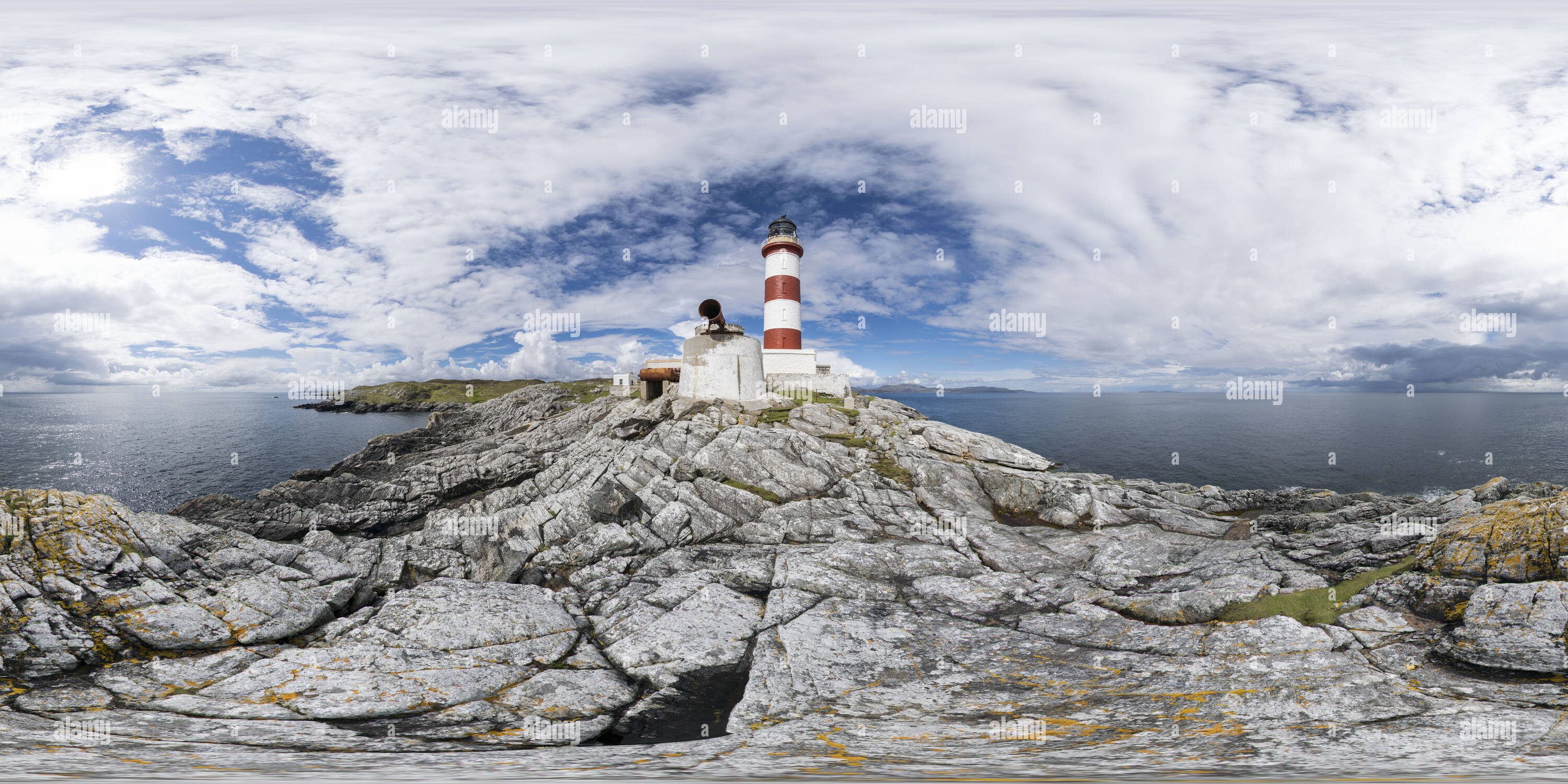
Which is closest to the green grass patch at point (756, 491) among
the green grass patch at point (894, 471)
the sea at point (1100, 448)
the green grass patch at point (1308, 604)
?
the green grass patch at point (894, 471)

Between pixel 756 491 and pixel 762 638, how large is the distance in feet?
38.7

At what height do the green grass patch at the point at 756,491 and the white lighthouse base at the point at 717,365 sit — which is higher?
the white lighthouse base at the point at 717,365

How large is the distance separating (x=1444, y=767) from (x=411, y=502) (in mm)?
33026

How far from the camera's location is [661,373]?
45875 millimetres

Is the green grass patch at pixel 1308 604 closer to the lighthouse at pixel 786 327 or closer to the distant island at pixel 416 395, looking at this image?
the lighthouse at pixel 786 327

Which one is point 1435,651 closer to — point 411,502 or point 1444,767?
point 1444,767

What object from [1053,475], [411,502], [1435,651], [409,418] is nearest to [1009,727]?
[1435,651]

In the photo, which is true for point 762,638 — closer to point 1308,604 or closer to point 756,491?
point 756,491

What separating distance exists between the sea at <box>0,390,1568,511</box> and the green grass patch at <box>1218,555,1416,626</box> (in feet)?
126

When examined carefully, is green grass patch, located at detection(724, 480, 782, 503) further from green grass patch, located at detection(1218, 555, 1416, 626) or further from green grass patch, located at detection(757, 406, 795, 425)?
green grass patch, located at detection(1218, 555, 1416, 626)

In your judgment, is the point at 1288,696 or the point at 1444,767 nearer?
the point at 1444,767

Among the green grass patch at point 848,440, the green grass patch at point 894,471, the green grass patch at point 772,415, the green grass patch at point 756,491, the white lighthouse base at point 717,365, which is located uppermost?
the white lighthouse base at point 717,365

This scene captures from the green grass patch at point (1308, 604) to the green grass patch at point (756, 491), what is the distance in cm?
1626

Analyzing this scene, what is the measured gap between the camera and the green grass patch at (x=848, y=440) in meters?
32.0
